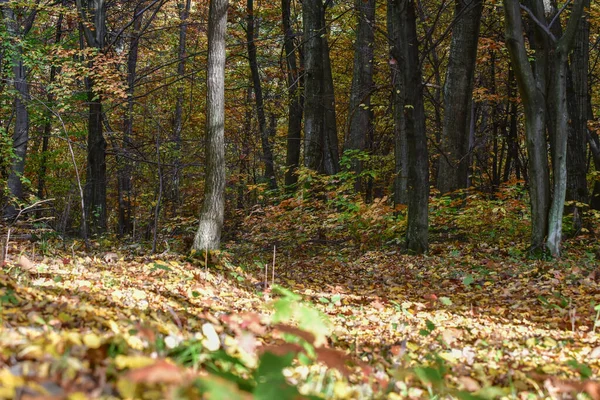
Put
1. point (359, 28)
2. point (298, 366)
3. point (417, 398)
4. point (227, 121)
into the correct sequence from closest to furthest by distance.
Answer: point (417, 398), point (298, 366), point (359, 28), point (227, 121)

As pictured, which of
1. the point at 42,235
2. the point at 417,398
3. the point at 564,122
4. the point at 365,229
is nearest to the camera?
the point at 417,398

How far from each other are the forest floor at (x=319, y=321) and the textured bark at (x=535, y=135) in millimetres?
680

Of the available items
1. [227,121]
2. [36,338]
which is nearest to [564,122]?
[36,338]

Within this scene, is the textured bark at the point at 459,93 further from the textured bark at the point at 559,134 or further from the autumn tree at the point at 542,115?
the textured bark at the point at 559,134

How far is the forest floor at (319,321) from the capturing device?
A: 2.26 m

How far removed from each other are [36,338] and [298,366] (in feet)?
4.70

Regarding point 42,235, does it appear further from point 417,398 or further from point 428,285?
point 417,398

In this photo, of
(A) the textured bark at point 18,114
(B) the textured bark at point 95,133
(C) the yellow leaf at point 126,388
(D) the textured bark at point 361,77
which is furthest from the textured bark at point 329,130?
(C) the yellow leaf at point 126,388

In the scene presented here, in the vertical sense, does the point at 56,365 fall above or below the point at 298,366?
above

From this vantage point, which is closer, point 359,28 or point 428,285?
point 428,285

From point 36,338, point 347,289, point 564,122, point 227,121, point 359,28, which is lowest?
point 347,289

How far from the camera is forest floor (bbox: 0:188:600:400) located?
7.43 feet

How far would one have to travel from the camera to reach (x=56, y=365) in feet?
7.05

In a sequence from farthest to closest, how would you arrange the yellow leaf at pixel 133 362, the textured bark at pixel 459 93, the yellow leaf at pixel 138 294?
the textured bark at pixel 459 93
the yellow leaf at pixel 138 294
the yellow leaf at pixel 133 362
